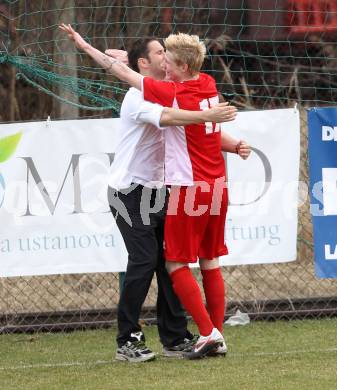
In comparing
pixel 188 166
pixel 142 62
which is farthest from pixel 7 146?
pixel 188 166

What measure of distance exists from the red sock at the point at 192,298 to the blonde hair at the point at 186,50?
1.18 metres

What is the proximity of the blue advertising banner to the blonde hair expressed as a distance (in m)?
1.89

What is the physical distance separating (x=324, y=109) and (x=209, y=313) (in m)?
2.05

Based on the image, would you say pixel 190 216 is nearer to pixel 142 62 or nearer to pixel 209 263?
pixel 209 263

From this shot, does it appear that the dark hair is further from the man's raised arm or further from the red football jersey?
the red football jersey

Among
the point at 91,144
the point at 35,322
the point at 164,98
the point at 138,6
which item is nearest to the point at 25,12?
the point at 138,6

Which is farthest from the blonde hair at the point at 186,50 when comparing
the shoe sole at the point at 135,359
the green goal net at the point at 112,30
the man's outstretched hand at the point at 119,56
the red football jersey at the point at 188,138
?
the green goal net at the point at 112,30

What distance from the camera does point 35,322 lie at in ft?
25.8

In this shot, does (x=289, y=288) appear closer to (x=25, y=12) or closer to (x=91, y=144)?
(x=91, y=144)

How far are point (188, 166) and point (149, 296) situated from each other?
8.43ft

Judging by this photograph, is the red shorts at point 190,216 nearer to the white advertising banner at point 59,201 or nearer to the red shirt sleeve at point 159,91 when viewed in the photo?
the red shirt sleeve at point 159,91

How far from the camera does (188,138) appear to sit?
612cm

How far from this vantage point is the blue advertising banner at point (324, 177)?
777 centimetres

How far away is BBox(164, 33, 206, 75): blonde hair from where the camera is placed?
6.04 m
